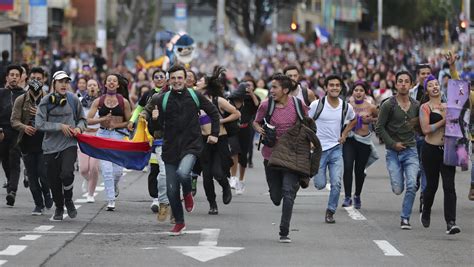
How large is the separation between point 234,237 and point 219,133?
2474mm

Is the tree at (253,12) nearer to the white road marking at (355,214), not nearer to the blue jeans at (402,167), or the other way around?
the white road marking at (355,214)

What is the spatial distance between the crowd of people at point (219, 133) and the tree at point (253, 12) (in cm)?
7568

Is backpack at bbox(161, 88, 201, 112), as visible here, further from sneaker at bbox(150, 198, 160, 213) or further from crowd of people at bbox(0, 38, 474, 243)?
sneaker at bbox(150, 198, 160, 213)

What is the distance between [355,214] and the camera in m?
16.9

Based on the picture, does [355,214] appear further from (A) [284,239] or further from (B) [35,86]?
(B) [35,86]

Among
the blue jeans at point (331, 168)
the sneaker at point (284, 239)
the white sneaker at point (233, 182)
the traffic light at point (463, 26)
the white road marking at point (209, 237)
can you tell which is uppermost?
the traffic light at point (463, 26)

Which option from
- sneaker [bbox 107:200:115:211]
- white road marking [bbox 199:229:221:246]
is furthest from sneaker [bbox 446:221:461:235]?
sneaker [bbox 107:200:115:211]

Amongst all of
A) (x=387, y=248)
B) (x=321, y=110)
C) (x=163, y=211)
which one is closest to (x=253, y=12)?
(x=321, y=110)

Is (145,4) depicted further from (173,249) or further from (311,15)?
(311,15)

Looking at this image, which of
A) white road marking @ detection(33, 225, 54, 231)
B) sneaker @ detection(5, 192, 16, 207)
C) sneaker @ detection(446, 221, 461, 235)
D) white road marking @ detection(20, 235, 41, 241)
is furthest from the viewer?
sneaker @ detection(5, 192, 16, 207)

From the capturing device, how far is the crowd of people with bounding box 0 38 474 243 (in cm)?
1402

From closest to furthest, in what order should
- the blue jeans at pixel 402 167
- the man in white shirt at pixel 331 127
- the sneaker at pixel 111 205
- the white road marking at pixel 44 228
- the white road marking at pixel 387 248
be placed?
the white road marking at pixel 387 248, the white road marking at pixel 44 228, the blue jeans at pixel 402 167, the man in white shirt at pixel 331 127, the sneaker at pixel 111 205

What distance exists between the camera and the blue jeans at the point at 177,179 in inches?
549

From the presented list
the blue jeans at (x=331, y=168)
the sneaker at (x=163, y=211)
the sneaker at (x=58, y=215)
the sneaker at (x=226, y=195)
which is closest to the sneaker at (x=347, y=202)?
the sneaker at (x=226, y=195)
